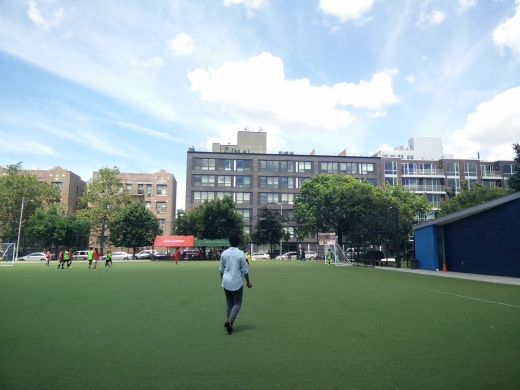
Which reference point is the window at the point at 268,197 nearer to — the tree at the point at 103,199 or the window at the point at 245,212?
the window at the point at 245,212

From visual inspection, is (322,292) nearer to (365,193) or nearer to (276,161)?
(365,193)

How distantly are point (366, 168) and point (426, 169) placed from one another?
11356mm

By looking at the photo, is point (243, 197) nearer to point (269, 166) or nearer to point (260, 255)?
point (269, 166)

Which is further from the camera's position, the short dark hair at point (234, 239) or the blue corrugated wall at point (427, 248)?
the blue corrugated wall at point (427, 248)

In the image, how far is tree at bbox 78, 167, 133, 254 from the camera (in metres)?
69.3

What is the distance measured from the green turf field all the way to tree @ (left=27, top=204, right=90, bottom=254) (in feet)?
183

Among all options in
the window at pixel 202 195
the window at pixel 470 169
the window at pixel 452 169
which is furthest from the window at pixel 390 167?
the window at pixel 202 195

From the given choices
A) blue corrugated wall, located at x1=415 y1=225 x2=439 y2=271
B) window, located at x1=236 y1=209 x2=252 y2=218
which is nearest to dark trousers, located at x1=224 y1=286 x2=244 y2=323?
blue corrugated wall, located at x1=415 y1=225 x2=439 y2=271

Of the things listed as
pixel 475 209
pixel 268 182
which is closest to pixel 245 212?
pixel 268 182

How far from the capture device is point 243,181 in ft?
260

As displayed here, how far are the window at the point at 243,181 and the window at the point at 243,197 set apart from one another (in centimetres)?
148

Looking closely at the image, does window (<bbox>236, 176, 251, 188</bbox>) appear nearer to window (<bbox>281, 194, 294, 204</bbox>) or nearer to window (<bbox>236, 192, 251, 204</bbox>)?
window (<bbox>236, 192, 251, 204</bbox>)

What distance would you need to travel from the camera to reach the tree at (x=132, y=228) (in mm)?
62906

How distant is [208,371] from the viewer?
5125 millimetres
